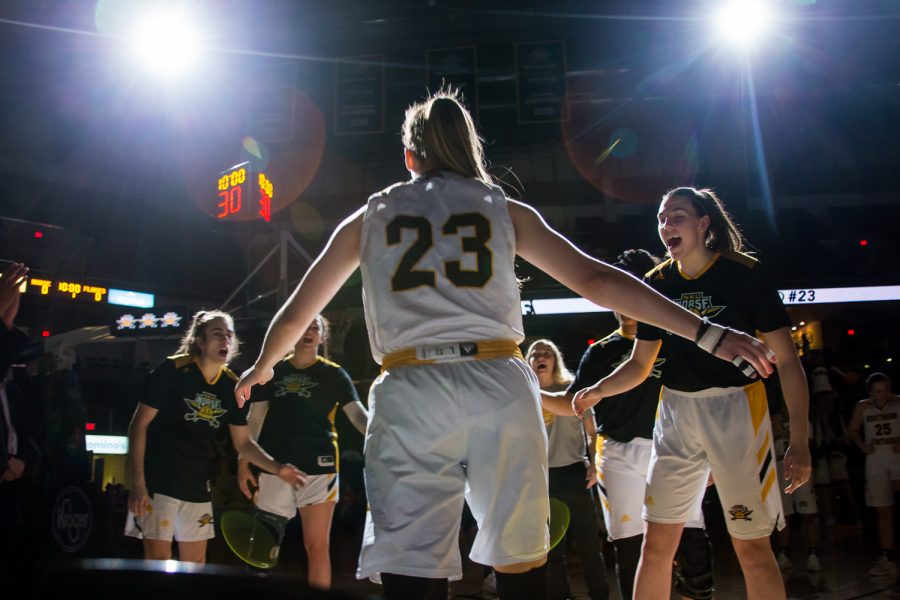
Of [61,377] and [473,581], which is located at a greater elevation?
[61,377]

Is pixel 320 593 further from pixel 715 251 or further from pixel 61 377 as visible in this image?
pixel 61 377

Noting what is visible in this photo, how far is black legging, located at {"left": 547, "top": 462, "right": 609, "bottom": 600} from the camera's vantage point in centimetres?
473

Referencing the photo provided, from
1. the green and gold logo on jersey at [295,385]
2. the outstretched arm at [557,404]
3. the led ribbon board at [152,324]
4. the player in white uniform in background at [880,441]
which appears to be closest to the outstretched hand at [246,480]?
the green and gold logo on jersey at [295,385]

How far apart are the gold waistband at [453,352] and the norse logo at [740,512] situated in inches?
62.0

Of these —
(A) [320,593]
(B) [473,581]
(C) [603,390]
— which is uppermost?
(C) [603,390]

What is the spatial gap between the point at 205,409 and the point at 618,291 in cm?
359

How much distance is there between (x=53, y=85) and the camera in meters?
24.1

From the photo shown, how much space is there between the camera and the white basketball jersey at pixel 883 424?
7418 mm

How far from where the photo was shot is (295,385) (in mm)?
5293

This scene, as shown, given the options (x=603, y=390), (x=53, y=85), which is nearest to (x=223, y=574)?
(x=603, y=390)

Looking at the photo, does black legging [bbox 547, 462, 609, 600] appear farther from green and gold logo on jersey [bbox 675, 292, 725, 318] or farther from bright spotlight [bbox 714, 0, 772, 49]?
bright spotlight [bbox 714, 0, 772, 49]

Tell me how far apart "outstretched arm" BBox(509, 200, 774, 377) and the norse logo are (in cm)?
114

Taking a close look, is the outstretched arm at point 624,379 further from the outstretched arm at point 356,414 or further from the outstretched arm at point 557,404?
the outstretched arm at point 356,414

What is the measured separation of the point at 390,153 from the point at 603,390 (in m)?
17.6
